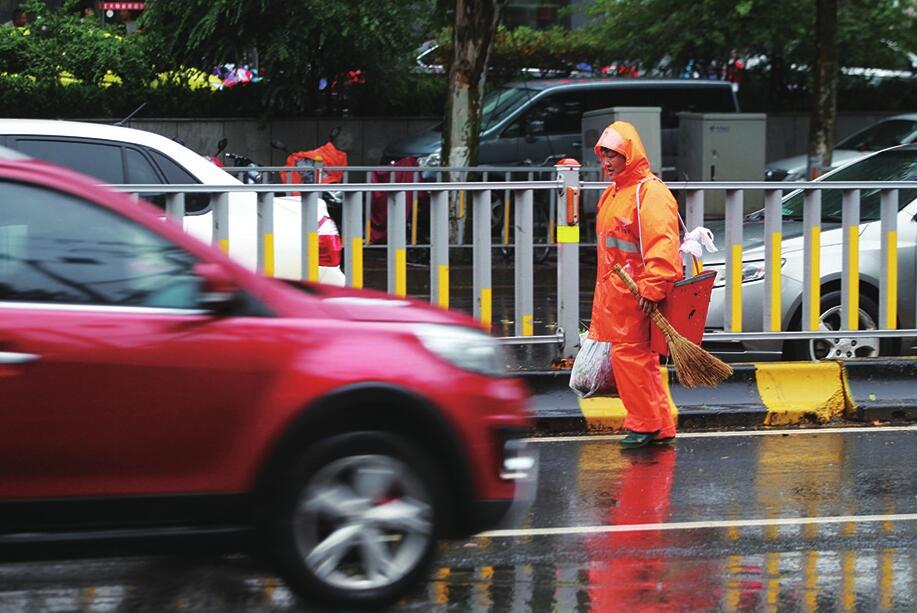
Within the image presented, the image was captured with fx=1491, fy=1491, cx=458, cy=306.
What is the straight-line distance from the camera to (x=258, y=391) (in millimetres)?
5121

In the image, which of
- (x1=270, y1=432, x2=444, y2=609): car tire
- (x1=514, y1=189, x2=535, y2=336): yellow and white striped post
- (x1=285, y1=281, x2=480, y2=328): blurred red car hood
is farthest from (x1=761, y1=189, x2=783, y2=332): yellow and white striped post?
(x1=270, y1=432, x2=444, y2=609): car tire

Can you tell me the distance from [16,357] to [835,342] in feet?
20.4

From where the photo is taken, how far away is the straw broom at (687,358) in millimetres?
8008

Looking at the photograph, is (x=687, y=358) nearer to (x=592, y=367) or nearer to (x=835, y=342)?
(x=592, y=367)

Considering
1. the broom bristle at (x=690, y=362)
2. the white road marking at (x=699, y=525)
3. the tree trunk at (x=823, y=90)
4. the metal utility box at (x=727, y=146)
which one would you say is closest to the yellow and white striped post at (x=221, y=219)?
the broom bristle at (x=690, y=362)

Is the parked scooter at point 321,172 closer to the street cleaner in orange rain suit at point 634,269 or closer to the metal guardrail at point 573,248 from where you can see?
the metal guardrail at point 573,248

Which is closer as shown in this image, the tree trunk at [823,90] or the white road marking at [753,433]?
the white road marking at [753,433]

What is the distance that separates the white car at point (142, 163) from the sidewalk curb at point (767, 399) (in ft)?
4.95

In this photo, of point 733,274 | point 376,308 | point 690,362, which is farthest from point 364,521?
point 733,274

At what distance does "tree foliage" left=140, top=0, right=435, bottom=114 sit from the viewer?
20.6 meters

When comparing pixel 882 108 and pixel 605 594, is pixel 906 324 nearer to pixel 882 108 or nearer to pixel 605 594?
pixel 605 594

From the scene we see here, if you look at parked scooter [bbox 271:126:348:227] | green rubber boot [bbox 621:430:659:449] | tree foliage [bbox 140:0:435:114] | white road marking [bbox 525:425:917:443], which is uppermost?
tree foliage [bbox 140:0:435:114]

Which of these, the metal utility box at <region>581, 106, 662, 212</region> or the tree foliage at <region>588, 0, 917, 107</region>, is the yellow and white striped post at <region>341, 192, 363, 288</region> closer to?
the metal utility box at <region>581, 106, 662, 212</region>

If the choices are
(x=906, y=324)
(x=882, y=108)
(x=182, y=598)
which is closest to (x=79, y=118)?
(x=882, y=108)
